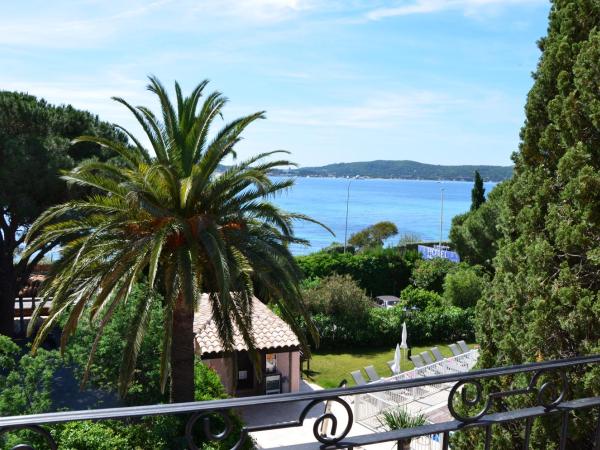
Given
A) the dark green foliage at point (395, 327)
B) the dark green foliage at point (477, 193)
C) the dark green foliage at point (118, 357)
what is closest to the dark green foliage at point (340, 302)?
the dark green foliage at point (395, 327)

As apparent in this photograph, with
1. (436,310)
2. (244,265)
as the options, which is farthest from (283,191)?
(436,310)

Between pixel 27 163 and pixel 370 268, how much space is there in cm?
1954

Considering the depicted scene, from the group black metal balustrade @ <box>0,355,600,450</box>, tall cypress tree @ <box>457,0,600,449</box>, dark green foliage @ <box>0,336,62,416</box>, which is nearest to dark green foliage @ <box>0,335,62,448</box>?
dark green foliage @ <box>0,336,62,416</box>

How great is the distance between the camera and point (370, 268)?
33.3m

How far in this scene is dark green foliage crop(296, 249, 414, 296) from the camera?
31.9 metres

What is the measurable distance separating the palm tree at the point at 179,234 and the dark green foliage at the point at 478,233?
21.5 metres

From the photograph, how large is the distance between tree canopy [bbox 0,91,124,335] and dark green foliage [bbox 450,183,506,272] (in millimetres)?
20285

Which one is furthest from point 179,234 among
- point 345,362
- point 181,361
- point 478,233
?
point 478,233

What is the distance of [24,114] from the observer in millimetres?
22141

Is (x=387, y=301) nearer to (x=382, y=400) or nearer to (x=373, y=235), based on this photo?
(x=382, y=400)

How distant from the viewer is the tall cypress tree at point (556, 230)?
5.52 m

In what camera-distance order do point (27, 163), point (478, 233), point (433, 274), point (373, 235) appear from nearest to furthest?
point (27, 163) < point (433, 274) < point (478, 233) < point (373, 235)

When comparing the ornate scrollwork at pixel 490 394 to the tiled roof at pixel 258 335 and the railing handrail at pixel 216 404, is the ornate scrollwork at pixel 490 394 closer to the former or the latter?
the railing handrail at pixel 216 404

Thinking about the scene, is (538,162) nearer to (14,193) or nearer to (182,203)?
(182,203)
